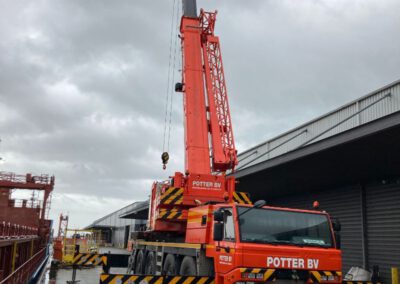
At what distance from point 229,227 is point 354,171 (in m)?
8.67

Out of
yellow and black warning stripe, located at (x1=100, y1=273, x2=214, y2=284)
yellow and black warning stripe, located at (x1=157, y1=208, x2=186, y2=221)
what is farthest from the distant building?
yellow and black warning stripe, located at (x1=100, y1=273, x2=214, y2=284)

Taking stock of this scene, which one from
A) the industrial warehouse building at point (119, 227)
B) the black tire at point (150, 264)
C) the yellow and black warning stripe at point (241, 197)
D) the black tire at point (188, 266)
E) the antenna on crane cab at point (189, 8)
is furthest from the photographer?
the industrial warehouse building at point (119, 227)

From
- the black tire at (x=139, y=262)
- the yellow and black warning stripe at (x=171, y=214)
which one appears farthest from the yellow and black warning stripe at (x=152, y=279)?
the black tire at (x=139, y=262)

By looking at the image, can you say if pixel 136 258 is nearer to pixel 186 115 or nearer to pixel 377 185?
pixel 186 115

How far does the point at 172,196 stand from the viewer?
12.1 m

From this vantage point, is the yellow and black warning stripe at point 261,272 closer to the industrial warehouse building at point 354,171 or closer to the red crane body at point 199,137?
the red crane body at point 199,137

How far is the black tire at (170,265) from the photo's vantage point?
1102cm

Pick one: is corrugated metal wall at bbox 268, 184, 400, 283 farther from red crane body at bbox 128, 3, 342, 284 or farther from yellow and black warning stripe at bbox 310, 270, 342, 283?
yellow and black warning stripe at bbox 310, 270, 342, 283

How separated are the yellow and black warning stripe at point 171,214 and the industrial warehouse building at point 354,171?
457 cm

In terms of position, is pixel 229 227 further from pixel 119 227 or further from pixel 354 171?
pixel 119 227

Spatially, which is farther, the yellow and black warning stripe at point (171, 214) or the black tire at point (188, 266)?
the yellow and black warning stripe at point (171, 214)

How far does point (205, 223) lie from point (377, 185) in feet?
29.1

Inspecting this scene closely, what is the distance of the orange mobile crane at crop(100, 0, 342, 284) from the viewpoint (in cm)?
838

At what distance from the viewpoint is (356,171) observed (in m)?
15.8
